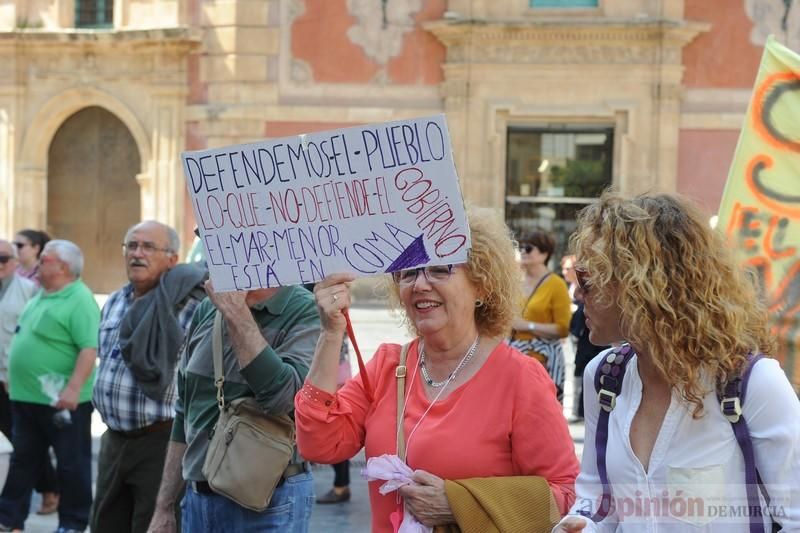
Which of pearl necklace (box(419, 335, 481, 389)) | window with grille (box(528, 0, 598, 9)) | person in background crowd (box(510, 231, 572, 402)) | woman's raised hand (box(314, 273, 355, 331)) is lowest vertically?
person in background crowd (box(510, 231, 572, 402))

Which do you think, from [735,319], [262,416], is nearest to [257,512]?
[262,416]

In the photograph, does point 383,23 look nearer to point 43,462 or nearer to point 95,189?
point 95,189

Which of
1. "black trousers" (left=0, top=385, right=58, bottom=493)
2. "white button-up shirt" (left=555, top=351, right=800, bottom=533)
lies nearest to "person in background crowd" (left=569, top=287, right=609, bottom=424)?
"black trousers" (left=0, top=385, right=58, bottom=493)

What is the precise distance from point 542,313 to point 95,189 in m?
16.2

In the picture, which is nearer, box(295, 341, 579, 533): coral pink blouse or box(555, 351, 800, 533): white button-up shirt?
box(555, 351, 800, 533): white button-up shirt

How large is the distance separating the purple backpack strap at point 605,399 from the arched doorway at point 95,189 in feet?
67.1

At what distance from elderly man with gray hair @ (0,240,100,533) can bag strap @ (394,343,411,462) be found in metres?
4.06

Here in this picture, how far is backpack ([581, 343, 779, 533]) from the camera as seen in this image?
8.34 feet

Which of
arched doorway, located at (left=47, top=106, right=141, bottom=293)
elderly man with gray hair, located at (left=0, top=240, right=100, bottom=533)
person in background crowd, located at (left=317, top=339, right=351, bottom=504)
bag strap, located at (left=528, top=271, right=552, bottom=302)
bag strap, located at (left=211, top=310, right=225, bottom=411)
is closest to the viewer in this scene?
bag strap, located at (left=211, top=310, right=225, bottom=411)

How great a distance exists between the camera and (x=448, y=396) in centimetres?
323

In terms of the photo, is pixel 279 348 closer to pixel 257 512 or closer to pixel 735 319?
pixel 257 512

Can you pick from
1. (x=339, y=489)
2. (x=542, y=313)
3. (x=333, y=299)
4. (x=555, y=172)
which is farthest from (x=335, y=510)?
(x=555, y=172)

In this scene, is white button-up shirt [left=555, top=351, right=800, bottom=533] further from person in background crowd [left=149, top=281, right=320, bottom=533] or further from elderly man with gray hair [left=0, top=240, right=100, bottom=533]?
elderly man with gray hair [left=0, top=240, right=100, bottom=533]

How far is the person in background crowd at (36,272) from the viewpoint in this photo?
7941 mm
